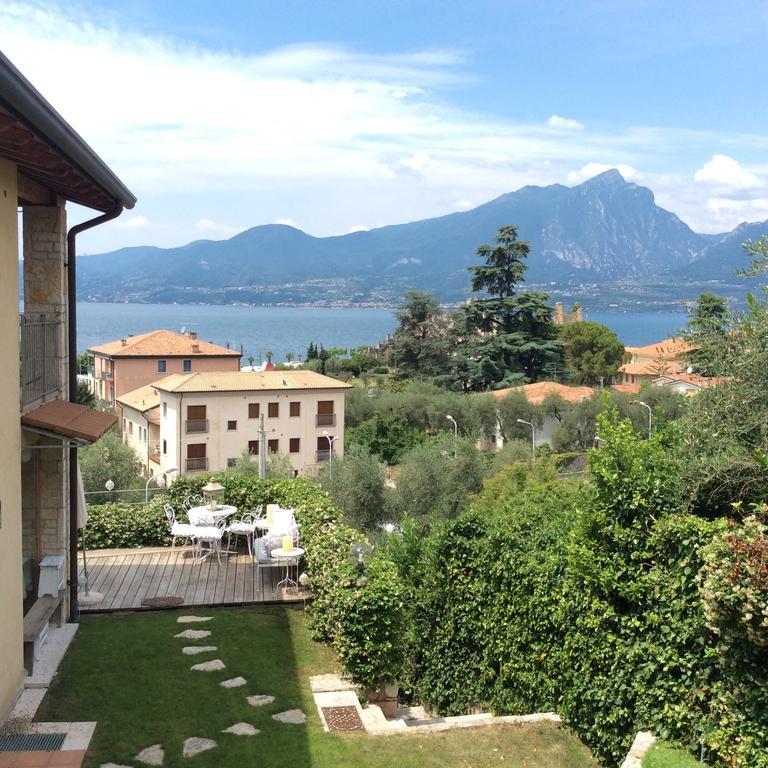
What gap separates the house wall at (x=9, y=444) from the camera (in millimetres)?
6582

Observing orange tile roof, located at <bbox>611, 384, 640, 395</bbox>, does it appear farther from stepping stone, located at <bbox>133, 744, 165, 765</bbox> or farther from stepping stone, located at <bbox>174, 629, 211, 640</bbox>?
stepping stone, located at <bbox>133, 744, 165, 765</bbox>

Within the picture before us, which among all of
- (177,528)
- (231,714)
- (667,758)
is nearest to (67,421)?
(231,714)

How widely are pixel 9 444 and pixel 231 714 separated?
3.14 metres

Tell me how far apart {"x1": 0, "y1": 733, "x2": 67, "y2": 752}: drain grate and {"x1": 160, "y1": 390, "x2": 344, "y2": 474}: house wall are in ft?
127

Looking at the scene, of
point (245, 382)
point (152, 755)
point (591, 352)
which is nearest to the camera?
point (152, 755)

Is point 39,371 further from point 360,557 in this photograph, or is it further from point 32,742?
point 360,557

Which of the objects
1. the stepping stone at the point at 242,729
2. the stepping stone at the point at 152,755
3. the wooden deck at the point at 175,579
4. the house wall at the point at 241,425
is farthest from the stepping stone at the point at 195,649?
the house wall at the point at 241,425

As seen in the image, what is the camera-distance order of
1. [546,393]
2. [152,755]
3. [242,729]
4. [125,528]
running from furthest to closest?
[546,393]
[125,528]
[242,729]
[152,755]

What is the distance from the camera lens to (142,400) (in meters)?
54.9

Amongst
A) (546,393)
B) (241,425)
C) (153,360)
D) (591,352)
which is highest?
(591,352)

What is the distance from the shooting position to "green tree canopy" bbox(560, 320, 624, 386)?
75.4 metres

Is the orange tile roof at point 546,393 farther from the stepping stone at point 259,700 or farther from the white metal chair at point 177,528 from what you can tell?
the stepping stone at point 259,700

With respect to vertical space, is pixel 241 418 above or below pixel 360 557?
below

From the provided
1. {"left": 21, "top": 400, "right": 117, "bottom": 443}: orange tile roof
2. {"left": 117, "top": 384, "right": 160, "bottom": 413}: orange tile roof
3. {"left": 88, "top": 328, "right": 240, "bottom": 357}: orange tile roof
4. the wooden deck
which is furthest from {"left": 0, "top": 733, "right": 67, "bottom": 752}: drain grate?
{"left": 88, "top": 328, "right": 240, "bottom": 357}: orange tile roof
